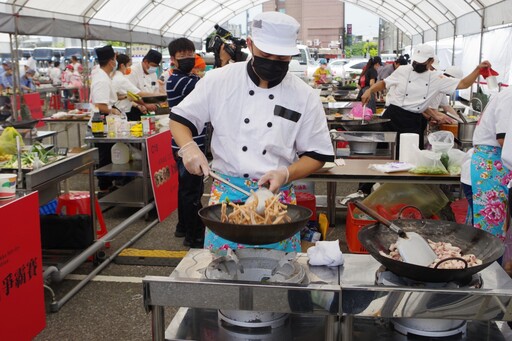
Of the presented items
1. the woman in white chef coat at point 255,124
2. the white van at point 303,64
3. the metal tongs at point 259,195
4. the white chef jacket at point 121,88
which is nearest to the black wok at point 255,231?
the metal tongs at point 259,195

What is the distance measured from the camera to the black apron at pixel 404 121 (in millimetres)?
6414

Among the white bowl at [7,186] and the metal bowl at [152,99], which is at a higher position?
the metal bowl at [152,99]

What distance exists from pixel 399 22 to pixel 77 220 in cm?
2577

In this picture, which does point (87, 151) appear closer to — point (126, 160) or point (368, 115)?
point (126, 160)

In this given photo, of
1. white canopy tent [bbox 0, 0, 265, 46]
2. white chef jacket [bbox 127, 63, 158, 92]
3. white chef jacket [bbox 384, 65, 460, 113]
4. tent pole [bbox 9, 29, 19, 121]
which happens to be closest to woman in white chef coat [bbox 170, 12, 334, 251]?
white chef jacket [bbox 384, 65, 460, 113]

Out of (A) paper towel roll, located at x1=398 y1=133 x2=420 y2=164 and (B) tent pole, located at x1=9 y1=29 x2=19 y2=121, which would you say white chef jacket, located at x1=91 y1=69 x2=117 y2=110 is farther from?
(B) tent pole, located at x1=9 y1=29 x2=19 y2=121

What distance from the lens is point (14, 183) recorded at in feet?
10.8

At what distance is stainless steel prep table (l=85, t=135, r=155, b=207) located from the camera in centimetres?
585

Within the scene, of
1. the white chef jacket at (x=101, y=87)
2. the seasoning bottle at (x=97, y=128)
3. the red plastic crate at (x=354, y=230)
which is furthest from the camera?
the white chef jacket at (x=101, y=87)

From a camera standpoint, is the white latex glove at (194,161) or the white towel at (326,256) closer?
the white towel at (326,256)

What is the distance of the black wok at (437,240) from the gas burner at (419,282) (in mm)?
21

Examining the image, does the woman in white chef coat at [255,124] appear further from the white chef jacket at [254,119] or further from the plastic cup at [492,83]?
the plastic cup at [492,83]

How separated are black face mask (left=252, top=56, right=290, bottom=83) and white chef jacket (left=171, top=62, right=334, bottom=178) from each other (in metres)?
0.07

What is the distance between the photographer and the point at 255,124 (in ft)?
7.88
